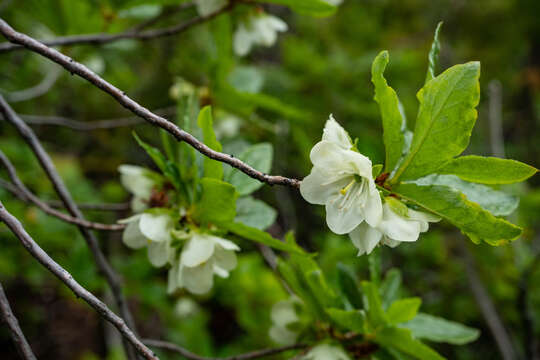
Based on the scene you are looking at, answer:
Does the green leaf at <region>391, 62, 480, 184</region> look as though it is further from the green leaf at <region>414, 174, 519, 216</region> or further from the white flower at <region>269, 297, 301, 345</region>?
the white flower at <region>269, 297, 301, 345</region>

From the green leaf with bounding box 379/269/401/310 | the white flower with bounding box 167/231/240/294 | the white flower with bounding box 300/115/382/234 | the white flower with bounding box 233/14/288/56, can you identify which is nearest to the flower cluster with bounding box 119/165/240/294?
the white flower with bounding box 167/231/240/294

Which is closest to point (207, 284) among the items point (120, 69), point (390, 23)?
point (120, 69)

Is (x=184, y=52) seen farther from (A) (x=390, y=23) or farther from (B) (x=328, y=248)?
(A) (x=390, y=23)

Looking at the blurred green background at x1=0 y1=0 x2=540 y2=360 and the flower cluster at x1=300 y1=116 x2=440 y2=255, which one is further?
the blurred green background at x1=0 y1=0 x2=540 y2=360

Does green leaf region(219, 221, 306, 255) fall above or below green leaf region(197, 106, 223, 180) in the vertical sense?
below

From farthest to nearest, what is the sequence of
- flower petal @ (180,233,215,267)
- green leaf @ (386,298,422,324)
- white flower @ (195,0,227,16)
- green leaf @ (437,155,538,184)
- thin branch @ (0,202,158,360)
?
1. white flower @ (195,0,227,16)
2. green leaf @ (386,298,422,324)
3. flower petal @ (180,233,215,267)
4. green leaf @ (437,155,538,184)
5. thin branch @ (0,202,158,360)

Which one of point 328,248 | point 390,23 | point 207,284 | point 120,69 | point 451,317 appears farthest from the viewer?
point 390,23

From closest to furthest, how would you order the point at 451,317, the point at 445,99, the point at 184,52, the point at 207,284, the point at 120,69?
the point at 445,99 → the point at 207,284 → the point at 451,317 → the point at 184,52 → the point at 120,69

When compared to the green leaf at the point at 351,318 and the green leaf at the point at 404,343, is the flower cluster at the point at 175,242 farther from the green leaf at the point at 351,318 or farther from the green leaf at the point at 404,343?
the green leaf at the point at 404,343

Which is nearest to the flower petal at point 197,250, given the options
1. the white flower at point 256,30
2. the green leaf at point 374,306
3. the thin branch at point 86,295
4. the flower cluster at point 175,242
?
the flower cluster at point 175,242
